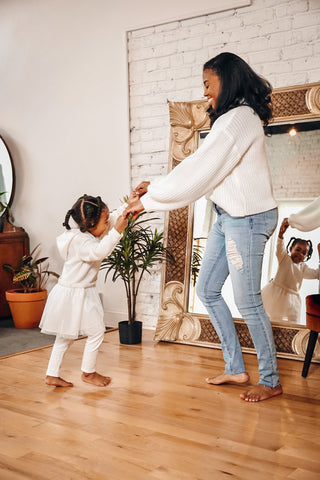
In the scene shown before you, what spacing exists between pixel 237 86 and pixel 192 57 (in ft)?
5.23

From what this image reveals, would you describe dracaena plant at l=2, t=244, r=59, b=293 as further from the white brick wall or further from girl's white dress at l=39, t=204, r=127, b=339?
girl's white dress at l=39, t=204, r=127, b=339

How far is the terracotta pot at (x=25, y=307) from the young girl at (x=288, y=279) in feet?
6.44

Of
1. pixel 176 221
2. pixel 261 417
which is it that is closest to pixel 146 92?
pixel 176 221

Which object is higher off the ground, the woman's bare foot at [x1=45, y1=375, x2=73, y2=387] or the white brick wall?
the white brick wall

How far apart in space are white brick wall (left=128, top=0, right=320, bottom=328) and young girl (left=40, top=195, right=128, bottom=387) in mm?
1419

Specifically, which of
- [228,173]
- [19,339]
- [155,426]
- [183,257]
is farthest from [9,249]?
[155,426]

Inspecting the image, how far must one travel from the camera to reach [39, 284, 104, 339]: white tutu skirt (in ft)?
9.01

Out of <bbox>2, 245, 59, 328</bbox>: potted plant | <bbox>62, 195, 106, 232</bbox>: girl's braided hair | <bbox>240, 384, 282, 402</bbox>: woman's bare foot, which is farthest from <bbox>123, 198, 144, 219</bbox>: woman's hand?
<bbox>2, 245, 59, 328</bbox>: potted plant

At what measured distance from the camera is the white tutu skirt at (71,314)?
2.75 m

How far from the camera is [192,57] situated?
13.2 feet

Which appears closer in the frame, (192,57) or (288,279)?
(288,279)

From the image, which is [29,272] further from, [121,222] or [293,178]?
[293,178]

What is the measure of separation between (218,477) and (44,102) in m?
3.89

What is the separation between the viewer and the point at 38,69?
16.1 ft
